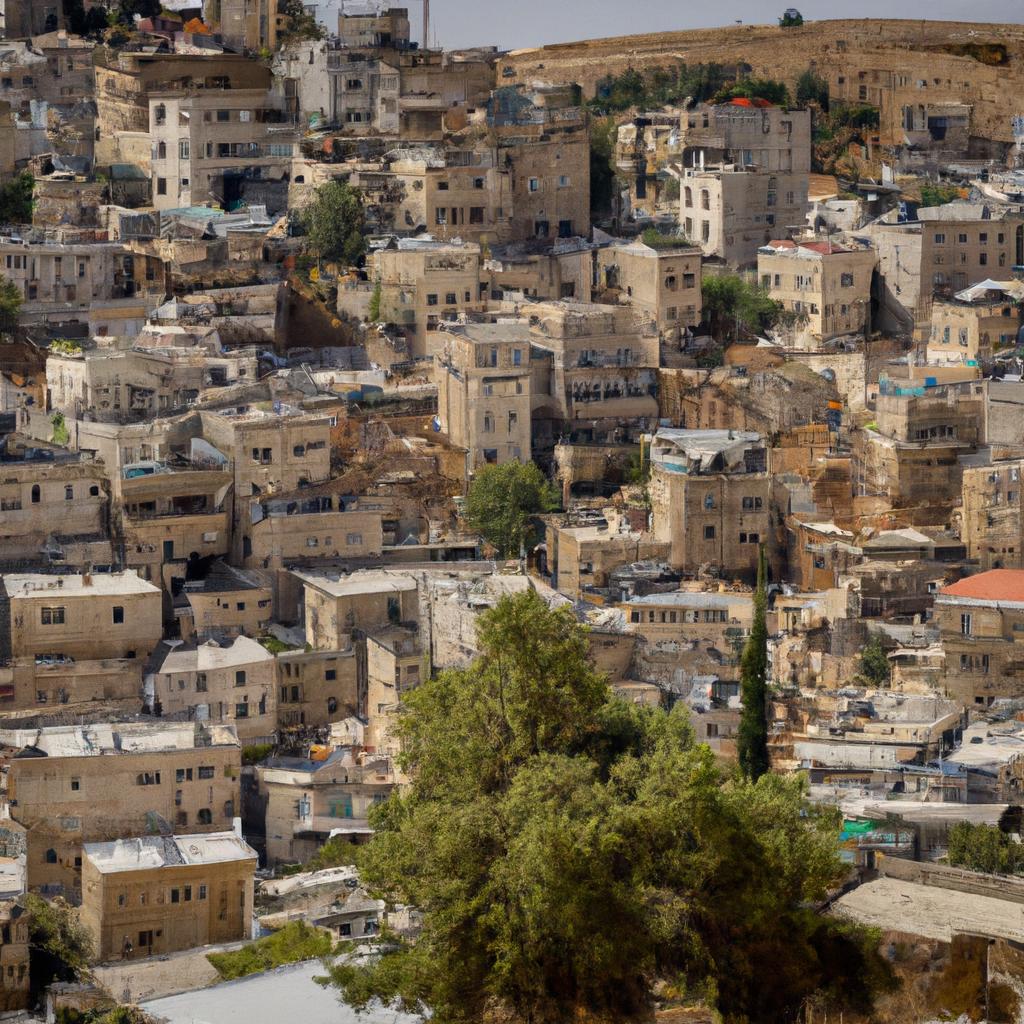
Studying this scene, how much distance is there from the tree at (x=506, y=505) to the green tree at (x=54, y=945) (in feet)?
40.5

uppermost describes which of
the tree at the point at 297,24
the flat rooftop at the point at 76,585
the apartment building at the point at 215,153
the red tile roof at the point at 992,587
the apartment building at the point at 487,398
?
the tree at the point at 297,24

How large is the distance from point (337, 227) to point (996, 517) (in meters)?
13.6

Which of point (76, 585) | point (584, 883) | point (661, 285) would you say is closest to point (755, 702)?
point (76, 585)

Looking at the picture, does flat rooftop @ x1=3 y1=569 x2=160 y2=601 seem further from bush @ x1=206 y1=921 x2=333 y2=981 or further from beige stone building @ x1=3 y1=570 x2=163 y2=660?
bush @ x1=206 y1=921 x2=333 y2=981

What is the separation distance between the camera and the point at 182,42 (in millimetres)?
61031

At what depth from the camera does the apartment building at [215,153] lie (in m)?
55.2

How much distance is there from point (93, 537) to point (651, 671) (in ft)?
26.3

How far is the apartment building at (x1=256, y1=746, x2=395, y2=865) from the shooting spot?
122 feet

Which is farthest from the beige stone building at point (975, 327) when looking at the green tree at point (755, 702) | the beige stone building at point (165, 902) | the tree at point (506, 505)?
the beige stone building at point (165, 902)

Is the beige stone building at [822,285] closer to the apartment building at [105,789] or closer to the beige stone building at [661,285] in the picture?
the beige stone building at [661,285]

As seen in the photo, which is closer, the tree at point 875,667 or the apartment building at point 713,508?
the tree at point 875,667

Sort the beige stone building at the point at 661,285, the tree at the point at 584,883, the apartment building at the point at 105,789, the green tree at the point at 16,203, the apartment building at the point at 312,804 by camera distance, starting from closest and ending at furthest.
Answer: the tree at the point at 584,883 → the apartment building at the point at 105,789 → the apartment building at the point at 312,804 → the beige stone building at the point at 661,285 → the green tree at the point at 16,203

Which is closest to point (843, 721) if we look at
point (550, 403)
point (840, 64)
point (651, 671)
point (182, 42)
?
point (651, 671)

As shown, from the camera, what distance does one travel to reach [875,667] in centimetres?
3969
